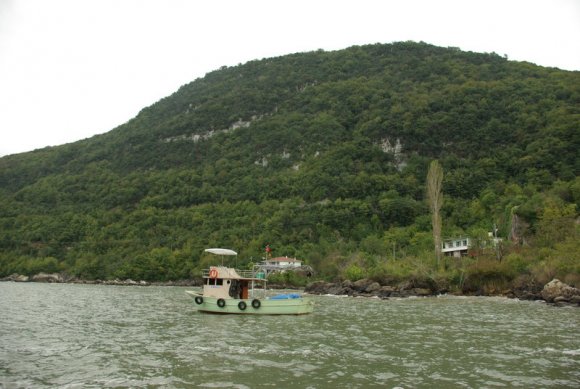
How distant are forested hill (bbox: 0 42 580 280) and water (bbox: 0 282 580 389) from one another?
4235 centimetres

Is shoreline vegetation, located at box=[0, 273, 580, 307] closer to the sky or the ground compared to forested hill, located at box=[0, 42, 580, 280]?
closer to the ground

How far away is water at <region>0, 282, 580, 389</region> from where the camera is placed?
1444 centimetres

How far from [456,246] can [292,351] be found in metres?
68.3

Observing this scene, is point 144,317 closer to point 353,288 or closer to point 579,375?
point 579,375

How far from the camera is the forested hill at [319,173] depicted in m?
98.5

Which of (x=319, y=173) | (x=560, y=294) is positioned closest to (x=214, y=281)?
(x=560, y=294)

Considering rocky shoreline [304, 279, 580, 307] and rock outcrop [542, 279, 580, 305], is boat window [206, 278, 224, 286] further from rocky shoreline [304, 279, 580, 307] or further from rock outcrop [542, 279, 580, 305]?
rock outcrop [542, 279, 580, 305]

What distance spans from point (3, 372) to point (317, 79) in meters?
184

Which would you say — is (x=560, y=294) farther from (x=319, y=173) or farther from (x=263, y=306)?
(x=319, y=173)

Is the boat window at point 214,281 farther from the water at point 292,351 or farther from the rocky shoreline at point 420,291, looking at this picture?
the rocky shoreline at point 420,291

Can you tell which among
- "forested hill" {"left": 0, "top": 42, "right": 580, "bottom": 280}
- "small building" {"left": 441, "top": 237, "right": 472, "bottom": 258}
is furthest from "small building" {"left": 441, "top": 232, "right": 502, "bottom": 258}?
"forested hill" {"left": 0, "top": 42, "right": 580, "bottom": 280}

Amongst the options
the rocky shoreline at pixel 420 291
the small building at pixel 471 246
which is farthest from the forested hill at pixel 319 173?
the rocky shoreline at pixel 420 291

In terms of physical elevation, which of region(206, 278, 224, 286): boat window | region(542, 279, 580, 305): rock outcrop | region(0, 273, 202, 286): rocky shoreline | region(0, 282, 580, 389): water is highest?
region(206, 278, 224, 286): boat window

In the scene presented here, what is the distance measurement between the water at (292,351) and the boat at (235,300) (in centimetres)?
263
